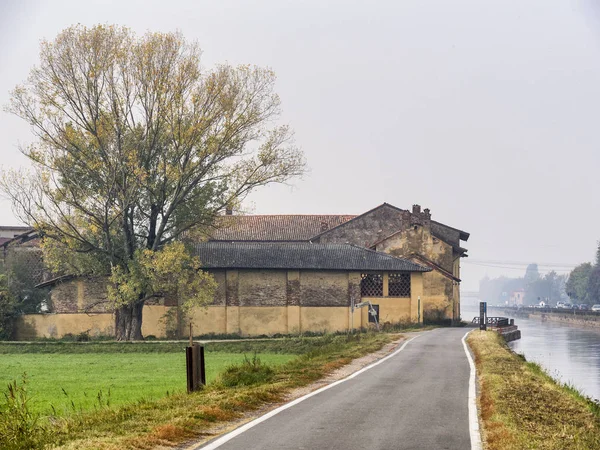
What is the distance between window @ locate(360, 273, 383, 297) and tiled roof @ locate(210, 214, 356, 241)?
21918 millimetres

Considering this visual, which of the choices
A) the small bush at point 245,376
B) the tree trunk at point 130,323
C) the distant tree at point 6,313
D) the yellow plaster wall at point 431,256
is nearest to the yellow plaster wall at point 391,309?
the yellow plaster wall at point 431,256

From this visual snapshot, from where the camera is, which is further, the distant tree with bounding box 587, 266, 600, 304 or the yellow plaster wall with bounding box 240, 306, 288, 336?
the distant tree with bounding box 587, 266, 600, 304

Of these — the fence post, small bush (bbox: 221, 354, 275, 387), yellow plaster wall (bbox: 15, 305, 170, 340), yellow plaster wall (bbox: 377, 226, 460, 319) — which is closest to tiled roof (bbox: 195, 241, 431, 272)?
yellow plaster wall (bbox: 15, 305, 170, 340)

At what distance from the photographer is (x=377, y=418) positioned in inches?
564

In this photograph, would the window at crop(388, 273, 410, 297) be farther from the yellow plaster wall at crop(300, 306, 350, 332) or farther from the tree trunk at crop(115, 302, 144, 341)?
the tree trunk at crop(115, 302, 144, 341)

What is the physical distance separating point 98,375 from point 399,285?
3561cm

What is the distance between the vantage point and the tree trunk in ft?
168

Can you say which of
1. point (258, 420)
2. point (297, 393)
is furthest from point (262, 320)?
point (258, 420)

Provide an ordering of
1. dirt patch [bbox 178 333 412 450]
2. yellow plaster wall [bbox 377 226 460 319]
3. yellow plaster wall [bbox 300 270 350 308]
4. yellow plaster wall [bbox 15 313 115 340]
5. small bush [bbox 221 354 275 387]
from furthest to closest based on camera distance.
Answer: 1. yellow plaster wall [bbox 377 226 460 319]
2. yellow plaster wall [bbox 300 270 350 308]
3. yellow plaster wall [bbox 15 313 115 340]
4. small bush [bbox 221 354 275 387]
5. dirt patch [bbox 178 333 412 450]

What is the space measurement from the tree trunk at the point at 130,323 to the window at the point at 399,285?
1894cm

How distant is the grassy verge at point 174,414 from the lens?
1203 centimetres

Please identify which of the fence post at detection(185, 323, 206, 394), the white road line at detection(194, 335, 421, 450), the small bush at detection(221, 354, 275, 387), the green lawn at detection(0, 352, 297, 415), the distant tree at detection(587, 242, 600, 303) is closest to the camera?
the white road line at detection(194, 335, 421, 450)

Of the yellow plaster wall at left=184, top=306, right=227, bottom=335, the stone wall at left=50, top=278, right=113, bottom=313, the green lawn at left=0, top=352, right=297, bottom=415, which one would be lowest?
the green lawn at left=0, top=352, right=297, bottom=415

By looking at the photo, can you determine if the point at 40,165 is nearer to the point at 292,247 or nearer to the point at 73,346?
the point at 73,346
